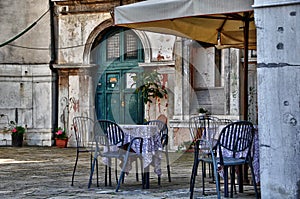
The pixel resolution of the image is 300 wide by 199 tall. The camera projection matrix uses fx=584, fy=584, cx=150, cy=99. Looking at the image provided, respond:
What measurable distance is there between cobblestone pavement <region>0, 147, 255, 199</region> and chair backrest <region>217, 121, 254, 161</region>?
66cm

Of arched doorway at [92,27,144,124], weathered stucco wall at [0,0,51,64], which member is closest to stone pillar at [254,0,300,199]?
arched doorway at [92,27,144,124]

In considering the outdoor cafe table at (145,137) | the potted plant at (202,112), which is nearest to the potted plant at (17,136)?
the potted plant at (202,112)

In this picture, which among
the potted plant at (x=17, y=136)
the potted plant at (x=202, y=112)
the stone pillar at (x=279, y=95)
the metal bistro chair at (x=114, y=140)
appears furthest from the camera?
the potted plant at (x=17, y=136)

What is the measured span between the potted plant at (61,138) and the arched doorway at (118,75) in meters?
1.01

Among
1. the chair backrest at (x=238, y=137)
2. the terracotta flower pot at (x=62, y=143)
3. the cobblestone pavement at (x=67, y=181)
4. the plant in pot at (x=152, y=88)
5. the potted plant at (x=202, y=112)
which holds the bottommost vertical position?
the cobblestone pavement at (x=67, y=181)

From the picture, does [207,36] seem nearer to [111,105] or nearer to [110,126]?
[110,126]

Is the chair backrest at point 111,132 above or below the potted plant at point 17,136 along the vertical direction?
above

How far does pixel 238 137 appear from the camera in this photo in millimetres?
6098

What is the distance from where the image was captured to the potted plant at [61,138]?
14.9 meters

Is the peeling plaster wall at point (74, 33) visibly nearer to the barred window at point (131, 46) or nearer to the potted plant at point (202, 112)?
the barred window at point (131, 46)

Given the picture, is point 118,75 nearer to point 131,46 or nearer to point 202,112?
point 131,46

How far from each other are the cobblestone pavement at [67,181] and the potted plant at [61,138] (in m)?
2.46

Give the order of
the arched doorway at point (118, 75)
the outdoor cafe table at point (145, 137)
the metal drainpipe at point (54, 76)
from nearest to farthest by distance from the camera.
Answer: the outdoor cafe table at point (145, 137), the arched doorway at point (118, 75), the metal drainpipe at point (54, 76)

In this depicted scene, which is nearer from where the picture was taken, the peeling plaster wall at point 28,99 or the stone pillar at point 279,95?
the stone pillar at point 279,95
